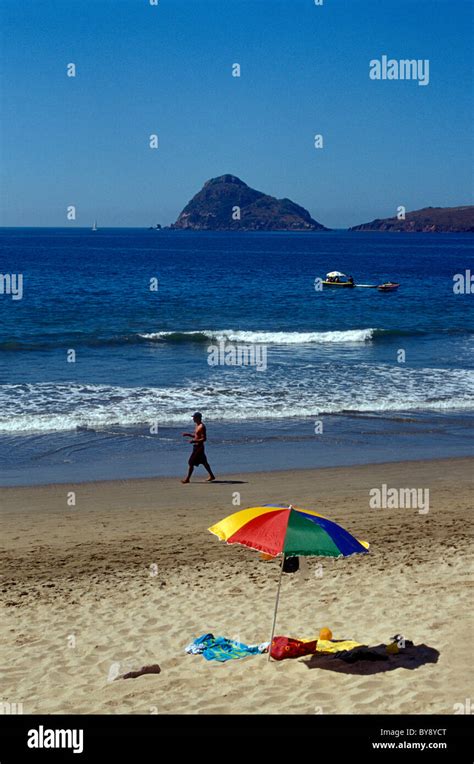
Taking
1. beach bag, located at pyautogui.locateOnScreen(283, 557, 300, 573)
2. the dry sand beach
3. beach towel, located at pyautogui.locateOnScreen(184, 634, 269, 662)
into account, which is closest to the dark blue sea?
the dry sand beach

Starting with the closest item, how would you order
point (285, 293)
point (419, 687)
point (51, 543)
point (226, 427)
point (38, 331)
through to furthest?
point (419, 687)
point (51, 543)
point (226, 427)
point (38, 331)
point (285, 293)

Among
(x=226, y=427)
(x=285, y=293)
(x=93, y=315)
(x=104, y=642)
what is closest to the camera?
(x=104, y=642)

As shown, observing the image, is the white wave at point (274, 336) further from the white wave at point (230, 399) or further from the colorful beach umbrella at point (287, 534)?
the colorful beach umbrella at point (287, 534)

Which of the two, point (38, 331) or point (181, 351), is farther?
point (38, 331)

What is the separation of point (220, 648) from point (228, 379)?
17884 mm

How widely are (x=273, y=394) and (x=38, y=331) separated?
16587 millimetres

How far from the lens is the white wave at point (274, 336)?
37156 millimetres

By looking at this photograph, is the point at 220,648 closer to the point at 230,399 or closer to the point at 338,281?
the point at 230,399

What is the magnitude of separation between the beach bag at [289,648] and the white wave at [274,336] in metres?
27.8

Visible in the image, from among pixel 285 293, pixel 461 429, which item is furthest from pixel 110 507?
pixel 285 293

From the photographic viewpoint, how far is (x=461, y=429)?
21.5 m

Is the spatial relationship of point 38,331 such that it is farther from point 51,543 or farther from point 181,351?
point 51,543

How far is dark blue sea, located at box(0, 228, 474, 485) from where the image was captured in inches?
745

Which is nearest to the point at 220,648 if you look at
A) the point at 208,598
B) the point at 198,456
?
the point at 208,598
